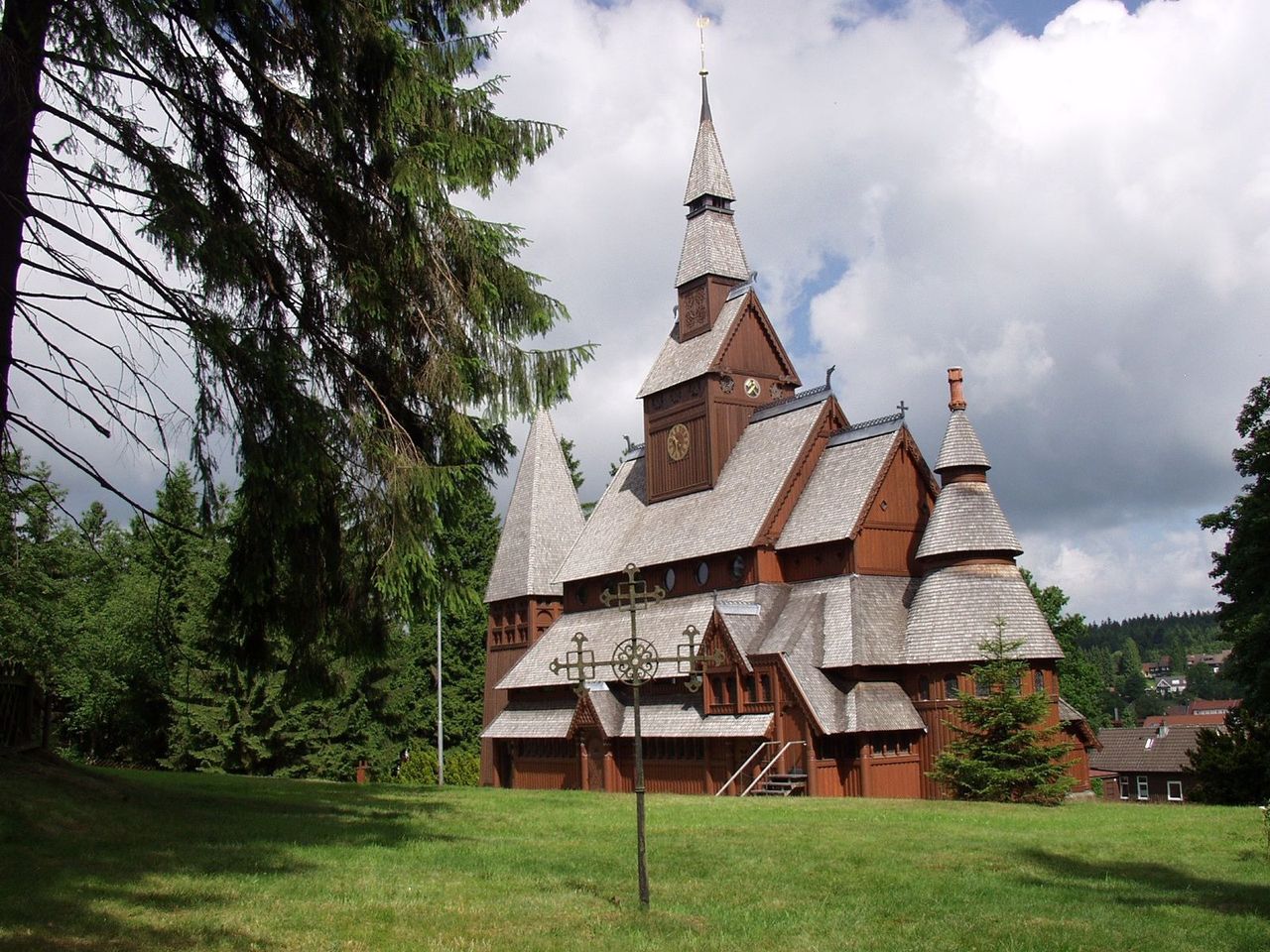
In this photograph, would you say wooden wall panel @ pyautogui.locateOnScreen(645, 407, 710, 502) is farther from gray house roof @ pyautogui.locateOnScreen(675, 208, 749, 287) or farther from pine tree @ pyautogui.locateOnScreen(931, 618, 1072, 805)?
pine tree @ pyautogui.locateOnScreen(931, 618, 1072, 805)

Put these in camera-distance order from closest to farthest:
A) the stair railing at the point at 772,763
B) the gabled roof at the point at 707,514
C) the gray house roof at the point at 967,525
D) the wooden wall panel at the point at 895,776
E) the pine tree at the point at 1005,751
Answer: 1. the pine tree at the point at 1005,751
2. the wooden wall panel at the point at 895,776
3. the stair railing at the point at 772,763
4. the gray house roof at the point at 967,525
5. the gabled roof at the point at 707,514

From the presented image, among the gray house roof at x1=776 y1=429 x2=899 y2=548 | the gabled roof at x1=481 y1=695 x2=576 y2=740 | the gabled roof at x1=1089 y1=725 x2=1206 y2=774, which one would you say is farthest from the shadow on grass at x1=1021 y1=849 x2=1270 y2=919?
the gabled roof at x1=1089 y1=725 x2=1206 y2=774

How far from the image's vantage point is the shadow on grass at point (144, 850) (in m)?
10.4

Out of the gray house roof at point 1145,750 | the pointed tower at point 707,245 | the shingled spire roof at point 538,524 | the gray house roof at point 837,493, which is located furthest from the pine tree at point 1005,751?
the gray house roof at point 1145,750

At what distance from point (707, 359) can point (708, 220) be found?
21.0ft

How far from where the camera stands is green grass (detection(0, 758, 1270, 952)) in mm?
10953

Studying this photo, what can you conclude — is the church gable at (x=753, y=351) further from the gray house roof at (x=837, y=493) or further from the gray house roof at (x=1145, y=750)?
the gray house roof at (x=1145, y=750)

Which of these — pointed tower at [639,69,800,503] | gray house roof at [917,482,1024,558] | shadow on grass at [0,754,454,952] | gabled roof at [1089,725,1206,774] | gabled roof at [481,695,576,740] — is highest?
pointed tower at [639,69,800,503]

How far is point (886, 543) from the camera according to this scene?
36969mm

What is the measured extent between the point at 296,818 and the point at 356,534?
7.98 meters

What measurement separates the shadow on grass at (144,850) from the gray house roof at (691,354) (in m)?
22.8

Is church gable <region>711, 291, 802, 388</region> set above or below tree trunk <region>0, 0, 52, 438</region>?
above

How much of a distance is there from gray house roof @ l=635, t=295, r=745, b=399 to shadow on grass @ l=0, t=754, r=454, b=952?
898 inches

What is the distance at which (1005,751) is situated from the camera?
27156 mm
